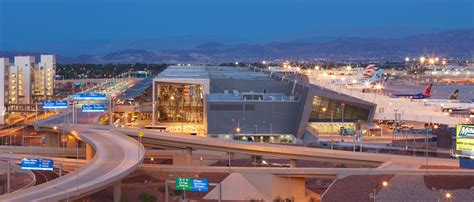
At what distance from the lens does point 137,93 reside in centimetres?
9044

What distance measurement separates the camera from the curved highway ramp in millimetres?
31000

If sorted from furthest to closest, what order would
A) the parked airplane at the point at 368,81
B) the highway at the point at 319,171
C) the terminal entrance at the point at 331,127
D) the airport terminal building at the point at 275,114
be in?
the parked airplane at the point at 368,81 → the terminal entrance at the point at 331,127 → the airport terminal building at the point at 275,114 → the highway at the point at 319,171

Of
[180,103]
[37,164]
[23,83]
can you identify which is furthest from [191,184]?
[23,83]

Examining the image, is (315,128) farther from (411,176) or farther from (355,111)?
(411,176)

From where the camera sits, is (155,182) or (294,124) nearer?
(155,182)

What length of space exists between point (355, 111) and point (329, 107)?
7.58 feet

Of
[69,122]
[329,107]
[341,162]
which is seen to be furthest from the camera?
[329,107]

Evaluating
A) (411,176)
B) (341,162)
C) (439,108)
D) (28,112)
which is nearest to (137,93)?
(28,112)

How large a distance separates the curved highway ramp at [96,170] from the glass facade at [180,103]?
23.3 metres

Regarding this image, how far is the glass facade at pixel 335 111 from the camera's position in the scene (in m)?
70.8

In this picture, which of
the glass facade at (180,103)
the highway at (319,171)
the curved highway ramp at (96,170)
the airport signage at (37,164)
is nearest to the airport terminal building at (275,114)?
the glass facade at (180,103)

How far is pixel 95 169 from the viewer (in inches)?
1535

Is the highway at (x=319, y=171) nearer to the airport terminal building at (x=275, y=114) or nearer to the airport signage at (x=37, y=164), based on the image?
the airport signage at (x=37, y=164)

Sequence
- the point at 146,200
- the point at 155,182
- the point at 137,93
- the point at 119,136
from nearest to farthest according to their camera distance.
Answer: the point at 146,200 < the point at 155,182 < the point at 119,136 < the point at 137,93
